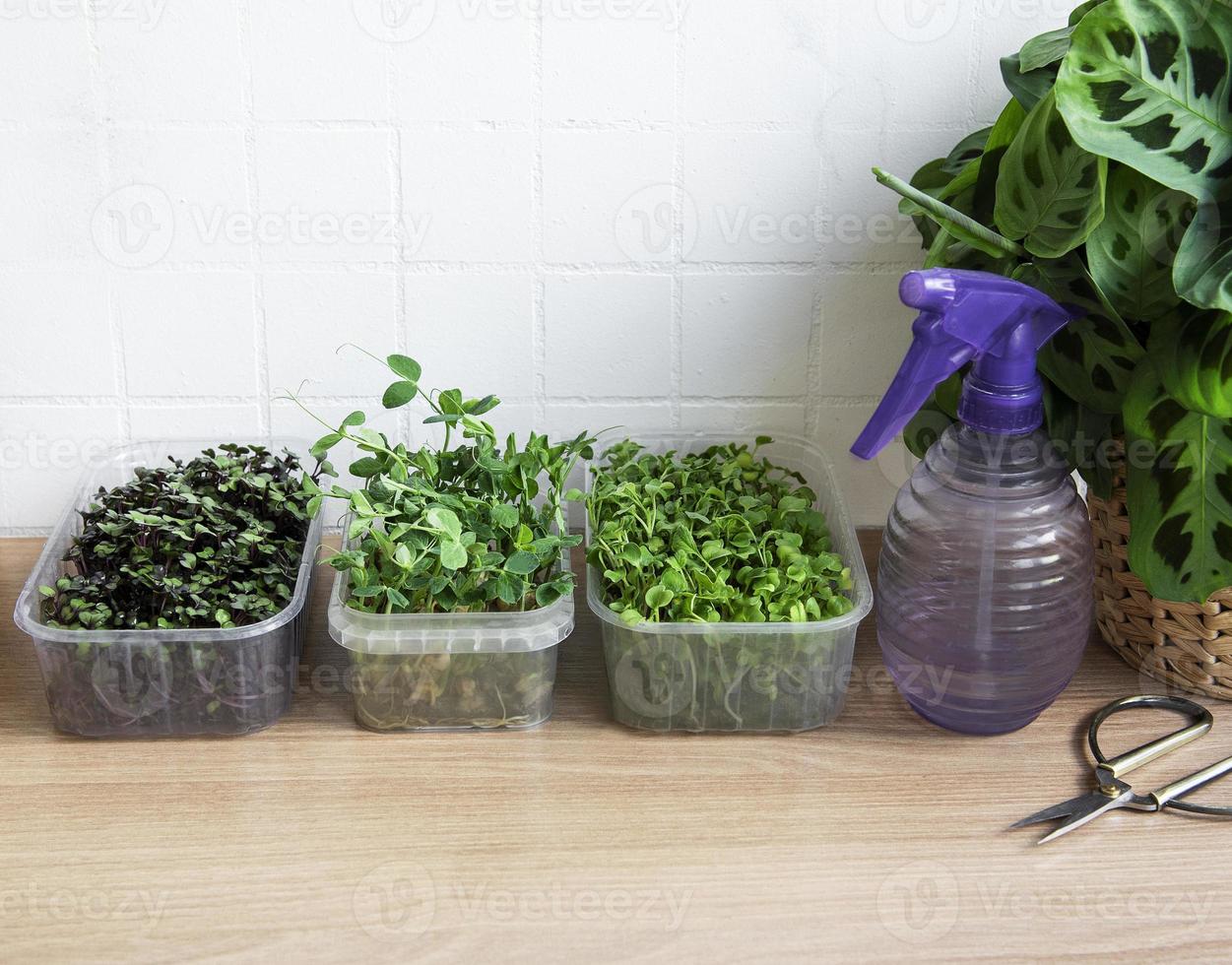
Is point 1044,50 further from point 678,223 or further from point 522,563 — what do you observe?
point 522,563

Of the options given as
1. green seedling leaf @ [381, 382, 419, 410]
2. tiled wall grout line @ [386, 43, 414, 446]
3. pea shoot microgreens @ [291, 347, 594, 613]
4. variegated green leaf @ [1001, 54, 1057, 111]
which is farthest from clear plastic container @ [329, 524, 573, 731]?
variegated green leaf @ [1001, 54, 1057, 111]

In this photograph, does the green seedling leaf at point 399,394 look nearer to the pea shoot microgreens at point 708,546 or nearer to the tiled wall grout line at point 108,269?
the pea shoot microgreens at point 708,546

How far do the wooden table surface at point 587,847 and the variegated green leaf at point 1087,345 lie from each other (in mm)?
228

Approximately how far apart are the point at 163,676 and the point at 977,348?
0.57 m

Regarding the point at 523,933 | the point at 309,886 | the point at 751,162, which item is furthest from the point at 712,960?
the point at 751,162

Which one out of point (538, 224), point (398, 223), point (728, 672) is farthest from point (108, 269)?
point (728, 672)

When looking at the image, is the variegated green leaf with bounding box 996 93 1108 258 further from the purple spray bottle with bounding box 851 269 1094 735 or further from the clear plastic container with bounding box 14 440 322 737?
the clear plastic container with bounding box 14 440 322 737

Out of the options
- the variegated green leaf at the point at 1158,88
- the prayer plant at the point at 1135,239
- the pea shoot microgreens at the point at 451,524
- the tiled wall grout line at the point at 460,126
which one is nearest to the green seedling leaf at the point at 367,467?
the pea shoot microgreens at the point at 451,524

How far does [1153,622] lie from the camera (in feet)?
2.75

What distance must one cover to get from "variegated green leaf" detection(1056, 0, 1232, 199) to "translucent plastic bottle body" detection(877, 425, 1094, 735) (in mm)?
185

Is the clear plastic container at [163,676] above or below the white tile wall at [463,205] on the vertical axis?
below

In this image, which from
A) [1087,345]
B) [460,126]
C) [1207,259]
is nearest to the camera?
[1207,259]

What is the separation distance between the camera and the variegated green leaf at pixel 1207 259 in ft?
2.14

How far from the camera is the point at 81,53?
2.94ft
